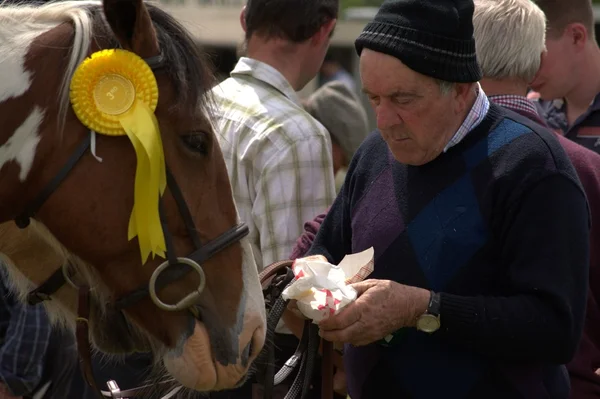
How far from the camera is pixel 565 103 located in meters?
4.76

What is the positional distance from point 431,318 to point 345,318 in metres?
0.22

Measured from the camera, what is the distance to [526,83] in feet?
10.2

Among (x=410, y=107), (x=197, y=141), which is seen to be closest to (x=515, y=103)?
(x=410, y=107)

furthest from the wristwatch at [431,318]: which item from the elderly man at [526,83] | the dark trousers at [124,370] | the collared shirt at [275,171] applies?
the dark trousers at [124,370]

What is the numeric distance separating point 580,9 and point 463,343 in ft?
8.54

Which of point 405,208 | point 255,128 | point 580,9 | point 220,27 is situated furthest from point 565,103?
point 220,27

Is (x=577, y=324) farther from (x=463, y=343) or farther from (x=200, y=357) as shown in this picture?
(x=200, y=357)

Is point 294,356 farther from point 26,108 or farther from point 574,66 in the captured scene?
point 574,66

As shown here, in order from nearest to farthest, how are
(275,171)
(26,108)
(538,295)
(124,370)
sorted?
(26,108), (538,295), (275,171), (124,370)

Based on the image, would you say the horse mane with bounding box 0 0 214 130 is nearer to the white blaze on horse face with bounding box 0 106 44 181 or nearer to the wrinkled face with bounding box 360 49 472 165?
the white blaze on horse face with bounding box 0 106 44 181

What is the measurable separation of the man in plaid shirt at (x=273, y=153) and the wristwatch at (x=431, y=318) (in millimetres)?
961

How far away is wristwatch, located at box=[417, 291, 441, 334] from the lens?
233cm

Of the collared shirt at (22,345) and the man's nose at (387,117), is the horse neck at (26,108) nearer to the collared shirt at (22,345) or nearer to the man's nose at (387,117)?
the man's nose at (387,117)

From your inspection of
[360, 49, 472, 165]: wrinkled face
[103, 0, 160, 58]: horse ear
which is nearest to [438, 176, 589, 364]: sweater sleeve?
[360, 49, 472, 165]: wrinkled face
